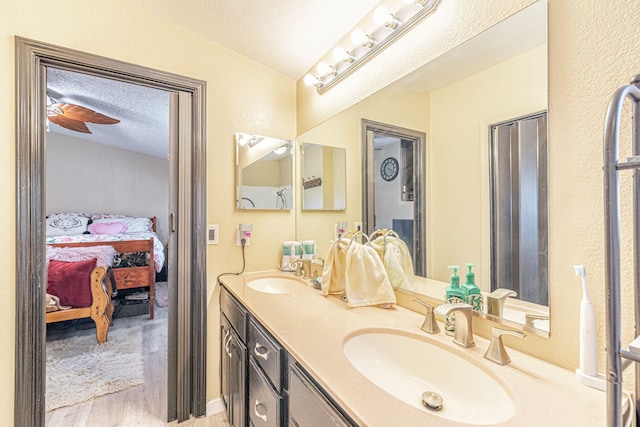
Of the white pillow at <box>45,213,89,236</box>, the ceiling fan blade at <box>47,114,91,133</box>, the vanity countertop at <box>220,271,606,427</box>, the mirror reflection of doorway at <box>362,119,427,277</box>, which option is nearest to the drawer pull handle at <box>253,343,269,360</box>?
the vanity countertop at <box>220,271,606,427</box>

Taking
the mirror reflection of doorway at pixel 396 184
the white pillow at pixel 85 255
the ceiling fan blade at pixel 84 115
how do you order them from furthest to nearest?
1. the ceiling fan blade at pixel 84 115
2. the white pillow at pixel 85 255
3. the mirror reflection of doorway at pixel 396 184

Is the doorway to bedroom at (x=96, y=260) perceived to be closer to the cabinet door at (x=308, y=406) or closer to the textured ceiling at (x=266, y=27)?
the textured ceiling at (x=266, y=27)

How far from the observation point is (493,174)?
0.95 metres

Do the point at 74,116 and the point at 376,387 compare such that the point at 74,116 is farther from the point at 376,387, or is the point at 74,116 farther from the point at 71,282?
the point at 376,387

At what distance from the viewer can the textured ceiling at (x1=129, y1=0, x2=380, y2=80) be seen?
142 centimetres

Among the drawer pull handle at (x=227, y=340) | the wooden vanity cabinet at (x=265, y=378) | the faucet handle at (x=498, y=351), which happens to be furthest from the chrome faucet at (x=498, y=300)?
the drawer pull handle at (x=227, y=340)

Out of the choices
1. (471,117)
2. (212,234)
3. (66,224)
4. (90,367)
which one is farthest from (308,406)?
(66,224)

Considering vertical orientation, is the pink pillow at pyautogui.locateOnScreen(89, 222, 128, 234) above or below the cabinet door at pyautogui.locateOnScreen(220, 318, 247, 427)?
above

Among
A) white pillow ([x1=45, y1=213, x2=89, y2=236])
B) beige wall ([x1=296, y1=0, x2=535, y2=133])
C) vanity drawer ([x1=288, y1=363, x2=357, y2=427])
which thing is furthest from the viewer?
white pillow ([x1=45, y1=213, x2=89, y2=236])

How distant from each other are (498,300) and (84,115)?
4000 mm

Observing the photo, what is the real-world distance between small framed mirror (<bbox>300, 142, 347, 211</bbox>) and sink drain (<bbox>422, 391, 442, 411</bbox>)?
3.47ft

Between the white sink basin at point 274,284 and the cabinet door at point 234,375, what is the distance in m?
0.27

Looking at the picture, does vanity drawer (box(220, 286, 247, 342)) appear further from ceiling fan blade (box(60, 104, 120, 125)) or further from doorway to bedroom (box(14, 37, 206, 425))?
ceiling fan blade (box(60, 104, 120, 125))

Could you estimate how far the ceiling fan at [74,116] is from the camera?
283 centimetres
